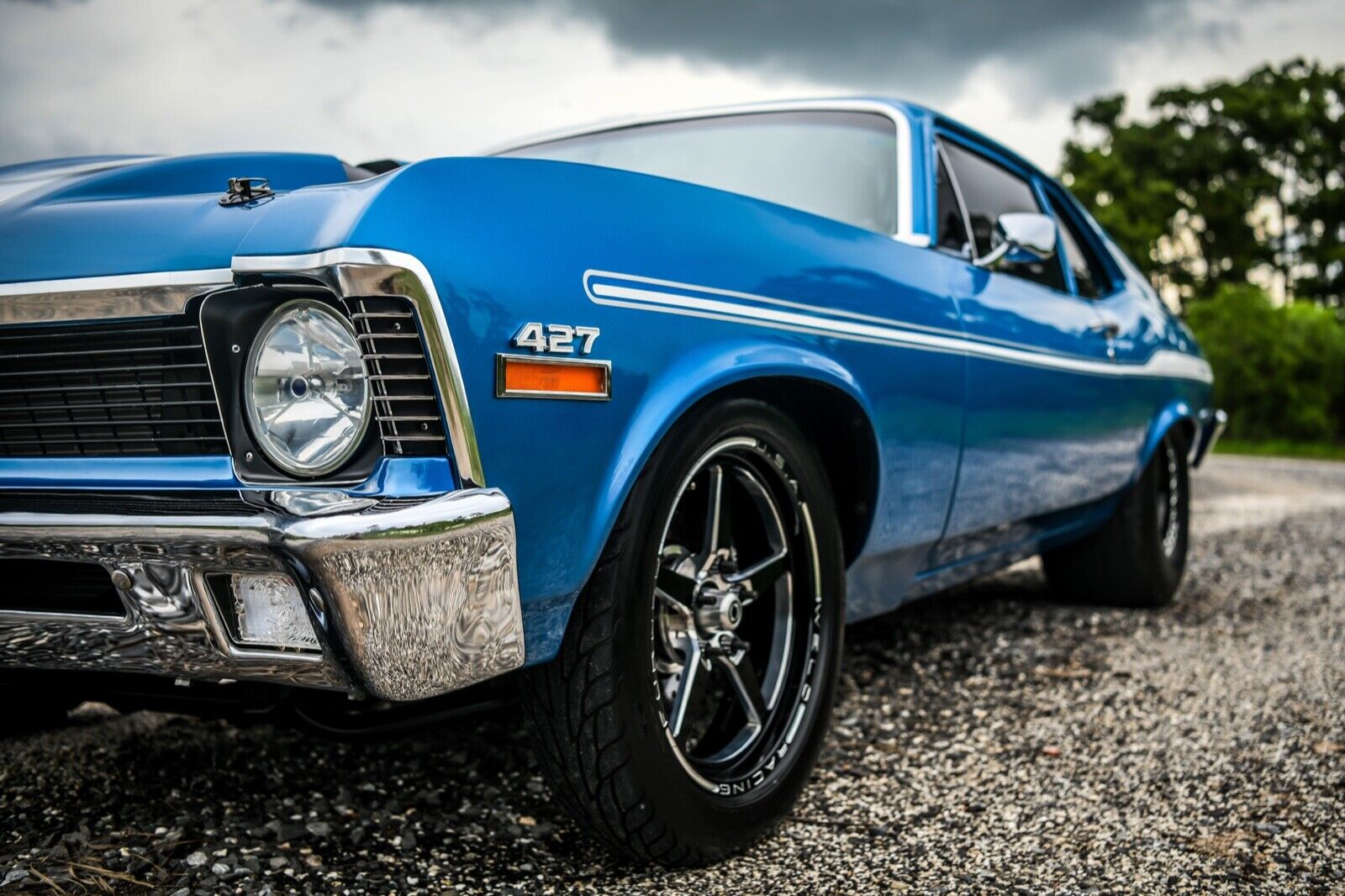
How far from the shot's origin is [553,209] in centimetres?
174

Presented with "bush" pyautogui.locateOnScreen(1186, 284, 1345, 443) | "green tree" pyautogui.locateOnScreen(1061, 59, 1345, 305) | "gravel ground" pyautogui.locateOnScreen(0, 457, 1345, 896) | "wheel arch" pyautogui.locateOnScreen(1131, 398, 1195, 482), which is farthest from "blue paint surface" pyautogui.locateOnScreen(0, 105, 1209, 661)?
"green tree" pyautogui.locateOnScreen(1061, 59, 1345, 305)

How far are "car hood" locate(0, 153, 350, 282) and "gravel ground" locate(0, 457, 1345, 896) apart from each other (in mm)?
971

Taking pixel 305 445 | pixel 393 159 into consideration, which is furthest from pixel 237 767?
pixel 393 159

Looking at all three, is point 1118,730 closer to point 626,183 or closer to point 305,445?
point 626,183

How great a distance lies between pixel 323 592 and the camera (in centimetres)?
144

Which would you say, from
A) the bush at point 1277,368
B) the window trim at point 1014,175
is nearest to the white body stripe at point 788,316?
the window trim at point 1014,175

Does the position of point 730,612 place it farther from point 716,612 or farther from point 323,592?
point 323,592

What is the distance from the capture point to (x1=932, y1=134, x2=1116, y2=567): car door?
114 inches

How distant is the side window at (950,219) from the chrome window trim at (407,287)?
1801 mm

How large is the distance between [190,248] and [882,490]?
147 cm

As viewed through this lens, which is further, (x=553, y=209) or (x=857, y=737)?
(x=857, y=737)

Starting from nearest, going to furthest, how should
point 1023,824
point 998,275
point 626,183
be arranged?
point 626,183, point 1023,824, point 998,275

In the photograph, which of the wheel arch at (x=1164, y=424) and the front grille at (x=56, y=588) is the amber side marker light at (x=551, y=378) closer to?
the front grille at (x=56, y=588)

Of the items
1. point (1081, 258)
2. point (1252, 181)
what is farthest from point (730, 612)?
point (1252, 181)
